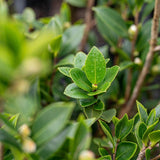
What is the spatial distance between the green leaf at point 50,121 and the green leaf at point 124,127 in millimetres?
243

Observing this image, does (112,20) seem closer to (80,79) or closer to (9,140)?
(80,79)

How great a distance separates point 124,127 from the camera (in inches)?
27.4

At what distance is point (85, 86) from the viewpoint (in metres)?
0.68

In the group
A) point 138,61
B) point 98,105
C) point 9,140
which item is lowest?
point 138,61

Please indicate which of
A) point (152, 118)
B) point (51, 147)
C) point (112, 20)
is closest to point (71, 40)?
point (112, 20)

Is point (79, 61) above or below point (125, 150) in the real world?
above

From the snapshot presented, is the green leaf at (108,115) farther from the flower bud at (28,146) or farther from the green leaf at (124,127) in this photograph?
the flower bud at (28,146)

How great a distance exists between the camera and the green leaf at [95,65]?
634 millimetres

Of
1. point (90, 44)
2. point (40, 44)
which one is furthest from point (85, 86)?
point (90, 44)

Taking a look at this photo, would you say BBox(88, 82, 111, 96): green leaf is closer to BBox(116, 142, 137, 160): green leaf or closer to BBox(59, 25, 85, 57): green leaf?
BBox(116, 142, 137, 160): green leaf

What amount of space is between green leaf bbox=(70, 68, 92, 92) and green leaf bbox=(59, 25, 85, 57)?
329 millimetres

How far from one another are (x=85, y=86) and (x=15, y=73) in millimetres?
304

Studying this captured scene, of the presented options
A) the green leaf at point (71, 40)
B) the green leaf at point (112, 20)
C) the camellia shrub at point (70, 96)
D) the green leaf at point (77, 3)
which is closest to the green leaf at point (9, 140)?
the camellia shrub at point (70, 96)

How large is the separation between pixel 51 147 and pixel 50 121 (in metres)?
0.06
